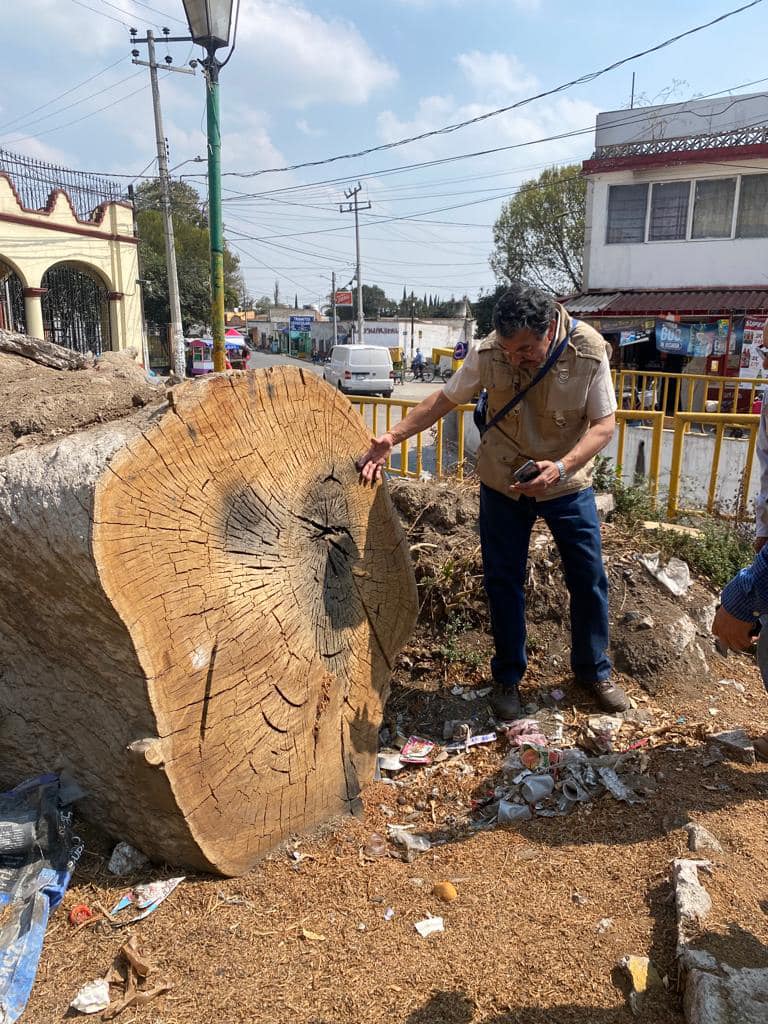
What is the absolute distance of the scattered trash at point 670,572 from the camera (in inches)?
145

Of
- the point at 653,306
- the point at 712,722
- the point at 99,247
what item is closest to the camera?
the point at 712,722

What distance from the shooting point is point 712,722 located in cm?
302

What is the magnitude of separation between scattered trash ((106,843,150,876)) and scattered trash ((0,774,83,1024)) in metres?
0.12

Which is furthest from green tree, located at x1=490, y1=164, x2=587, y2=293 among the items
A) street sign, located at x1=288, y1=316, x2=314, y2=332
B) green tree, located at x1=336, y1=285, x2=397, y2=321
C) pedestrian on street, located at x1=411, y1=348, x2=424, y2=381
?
green tree, located at x1=336, y1=285, x2=397, y2=321

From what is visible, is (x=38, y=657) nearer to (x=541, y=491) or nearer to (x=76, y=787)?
(x=76, y=787)

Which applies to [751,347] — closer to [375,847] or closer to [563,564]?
[563,564]

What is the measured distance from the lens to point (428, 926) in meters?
1.99

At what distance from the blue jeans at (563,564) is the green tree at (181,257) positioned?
97.8ft

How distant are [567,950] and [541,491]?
139 cm

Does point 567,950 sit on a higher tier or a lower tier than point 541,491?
lower

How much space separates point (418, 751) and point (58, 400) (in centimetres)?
188

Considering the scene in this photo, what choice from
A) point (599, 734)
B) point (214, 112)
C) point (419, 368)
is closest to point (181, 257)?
point (419, 368)

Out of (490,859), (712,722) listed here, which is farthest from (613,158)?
(490,859)

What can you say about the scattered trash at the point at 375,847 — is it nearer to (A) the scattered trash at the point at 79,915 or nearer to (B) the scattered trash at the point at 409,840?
(B) the scattered trash at the point at 409,840
